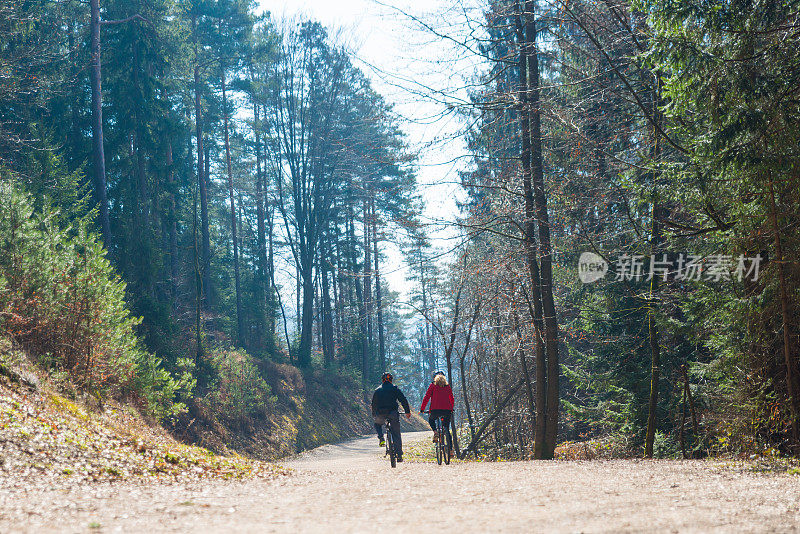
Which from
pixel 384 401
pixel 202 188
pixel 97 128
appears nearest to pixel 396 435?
pixel 384 401

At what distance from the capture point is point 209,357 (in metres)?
21.8

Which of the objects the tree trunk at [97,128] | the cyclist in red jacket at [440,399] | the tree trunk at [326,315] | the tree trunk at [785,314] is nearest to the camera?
the tree trunk at [785,314]

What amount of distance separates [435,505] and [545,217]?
29.8 feet

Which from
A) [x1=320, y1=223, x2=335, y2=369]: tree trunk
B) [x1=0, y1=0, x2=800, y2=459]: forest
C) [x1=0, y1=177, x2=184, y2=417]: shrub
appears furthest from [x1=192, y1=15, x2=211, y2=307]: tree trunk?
[x1=0, y1=177, x2=184, y2=417]: shrub

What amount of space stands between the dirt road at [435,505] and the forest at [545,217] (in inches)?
142

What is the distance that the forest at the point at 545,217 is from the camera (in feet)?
29.0

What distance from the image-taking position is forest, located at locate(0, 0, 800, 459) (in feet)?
29.0

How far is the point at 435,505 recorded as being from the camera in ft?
19.3

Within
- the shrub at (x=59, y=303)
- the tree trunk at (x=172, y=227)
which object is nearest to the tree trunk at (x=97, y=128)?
the tree trunk at (x=172, y=227)

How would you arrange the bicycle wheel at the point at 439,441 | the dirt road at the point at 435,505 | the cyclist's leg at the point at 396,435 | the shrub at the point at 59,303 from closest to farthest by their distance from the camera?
the dirt road at the point at 435,505, the shrub at the point at 59,303, the cyclist's leg at the point at 396,435, the bicycle wheel at the point at 439,441

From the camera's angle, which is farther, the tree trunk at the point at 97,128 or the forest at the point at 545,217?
the tree trunk at the point at 97,128

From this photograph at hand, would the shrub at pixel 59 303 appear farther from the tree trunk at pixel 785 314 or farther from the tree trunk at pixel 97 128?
the tree trunk at pixel 785 314

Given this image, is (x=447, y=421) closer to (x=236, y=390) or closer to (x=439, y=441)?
(x=439, y=441)

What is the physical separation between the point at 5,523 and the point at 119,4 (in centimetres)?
2185
